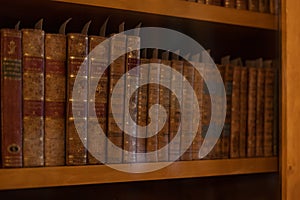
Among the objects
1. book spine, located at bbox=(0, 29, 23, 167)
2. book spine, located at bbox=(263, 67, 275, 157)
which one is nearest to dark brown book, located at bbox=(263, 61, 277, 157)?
book spine, located at bbox=(263, 67, 275, 157)

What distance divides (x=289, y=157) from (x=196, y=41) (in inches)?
12.7

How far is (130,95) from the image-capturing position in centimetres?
76

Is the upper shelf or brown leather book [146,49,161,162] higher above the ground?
the upper shelf

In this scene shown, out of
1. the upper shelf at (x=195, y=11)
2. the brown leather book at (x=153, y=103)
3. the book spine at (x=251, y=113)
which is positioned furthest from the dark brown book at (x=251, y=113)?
the brown leather book at (x=153, y=103)

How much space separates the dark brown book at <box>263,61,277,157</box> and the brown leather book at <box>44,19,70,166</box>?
1.54 ft

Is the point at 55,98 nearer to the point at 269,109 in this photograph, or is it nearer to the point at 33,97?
the point at 33,97

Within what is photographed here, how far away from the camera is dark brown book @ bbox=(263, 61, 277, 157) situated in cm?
89

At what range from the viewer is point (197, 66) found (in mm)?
843

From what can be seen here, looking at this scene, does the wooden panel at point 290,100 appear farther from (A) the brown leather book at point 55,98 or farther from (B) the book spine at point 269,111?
(A) the brown leather book at point 55,98

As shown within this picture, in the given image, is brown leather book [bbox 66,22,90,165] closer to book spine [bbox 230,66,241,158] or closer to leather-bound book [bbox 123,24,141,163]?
leather-bound book [bbox 123,24,141,163]

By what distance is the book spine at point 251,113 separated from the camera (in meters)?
0.89

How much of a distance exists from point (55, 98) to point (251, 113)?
1.49 ft

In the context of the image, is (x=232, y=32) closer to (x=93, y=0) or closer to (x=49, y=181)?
(x=93, y=0)

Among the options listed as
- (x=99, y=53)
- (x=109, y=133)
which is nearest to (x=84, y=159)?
(x=109, y=133)
